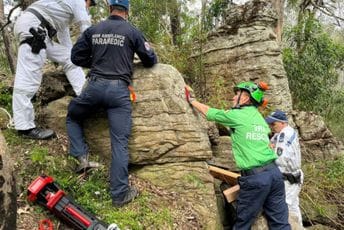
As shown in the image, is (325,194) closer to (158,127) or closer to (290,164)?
(290,164)

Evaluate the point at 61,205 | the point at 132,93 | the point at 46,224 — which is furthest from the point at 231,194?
the point at 46,224

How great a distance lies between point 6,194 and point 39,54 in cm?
263

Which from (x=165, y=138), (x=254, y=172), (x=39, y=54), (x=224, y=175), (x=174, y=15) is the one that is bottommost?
(x=224, y=175)

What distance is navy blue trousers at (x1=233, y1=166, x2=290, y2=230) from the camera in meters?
5.11

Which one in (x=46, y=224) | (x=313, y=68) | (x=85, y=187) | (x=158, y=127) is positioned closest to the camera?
(x=46, y=224)

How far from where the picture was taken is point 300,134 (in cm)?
967

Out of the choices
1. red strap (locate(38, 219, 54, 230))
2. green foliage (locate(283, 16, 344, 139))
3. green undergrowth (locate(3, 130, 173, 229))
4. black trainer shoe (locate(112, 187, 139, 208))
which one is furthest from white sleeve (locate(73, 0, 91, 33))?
green foliage (locate(283, 16, 344, 139))

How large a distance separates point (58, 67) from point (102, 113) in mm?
1782

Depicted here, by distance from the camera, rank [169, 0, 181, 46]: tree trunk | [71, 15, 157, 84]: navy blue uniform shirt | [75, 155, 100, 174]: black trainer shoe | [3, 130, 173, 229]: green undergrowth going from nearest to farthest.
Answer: [3, 130, 173, 229]: green undergrowth, [71, 15, 157, 84]: navy blue uniform shirt, [75, 155, 100, 174]: black trainer shoe, [169, 0, 181, 46]: tree trunk

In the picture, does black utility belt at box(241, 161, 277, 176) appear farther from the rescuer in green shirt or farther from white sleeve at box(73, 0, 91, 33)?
white sleeve at box(73, 0, 91, 33)

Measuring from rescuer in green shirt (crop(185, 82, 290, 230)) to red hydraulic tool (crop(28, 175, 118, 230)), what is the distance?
6.24ft

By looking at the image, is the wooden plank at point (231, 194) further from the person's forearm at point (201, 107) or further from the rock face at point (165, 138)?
the person's forearm at point (201, 107)

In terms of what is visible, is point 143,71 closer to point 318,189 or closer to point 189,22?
point 318,189

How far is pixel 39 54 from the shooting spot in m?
5.60
